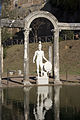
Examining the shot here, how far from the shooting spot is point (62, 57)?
4200cm

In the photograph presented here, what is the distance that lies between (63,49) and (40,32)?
20689 millimetres

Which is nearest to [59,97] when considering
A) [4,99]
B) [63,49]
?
[4,99]

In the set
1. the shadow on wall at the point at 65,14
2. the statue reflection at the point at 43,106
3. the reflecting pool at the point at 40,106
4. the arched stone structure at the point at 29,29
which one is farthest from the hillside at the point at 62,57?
the reflecting pool at the point at 40,106

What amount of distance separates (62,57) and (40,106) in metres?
29.0

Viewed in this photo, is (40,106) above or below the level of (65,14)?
below

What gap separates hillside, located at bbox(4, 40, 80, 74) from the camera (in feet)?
127

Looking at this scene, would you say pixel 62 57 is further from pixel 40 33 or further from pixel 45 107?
pixel 45 107

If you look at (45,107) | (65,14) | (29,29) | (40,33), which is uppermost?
(65,14)

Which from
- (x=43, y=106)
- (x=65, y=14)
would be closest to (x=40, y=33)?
(x=65, y=14)

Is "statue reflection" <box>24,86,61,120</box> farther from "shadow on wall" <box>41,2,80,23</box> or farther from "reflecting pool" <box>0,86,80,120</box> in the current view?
"shadow on wall" <box>41,2,80,23</box>

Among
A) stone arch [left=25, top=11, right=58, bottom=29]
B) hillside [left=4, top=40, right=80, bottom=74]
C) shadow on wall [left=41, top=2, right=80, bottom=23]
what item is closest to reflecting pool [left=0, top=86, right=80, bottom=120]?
stone arch [left=25, top=11, right=58, bottom=29]

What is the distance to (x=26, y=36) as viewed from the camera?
22.4 m

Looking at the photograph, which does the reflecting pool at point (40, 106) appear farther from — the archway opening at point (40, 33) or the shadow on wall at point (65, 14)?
the shadow on wall at point (65, 14)

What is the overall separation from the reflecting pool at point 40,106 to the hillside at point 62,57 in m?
20.1
